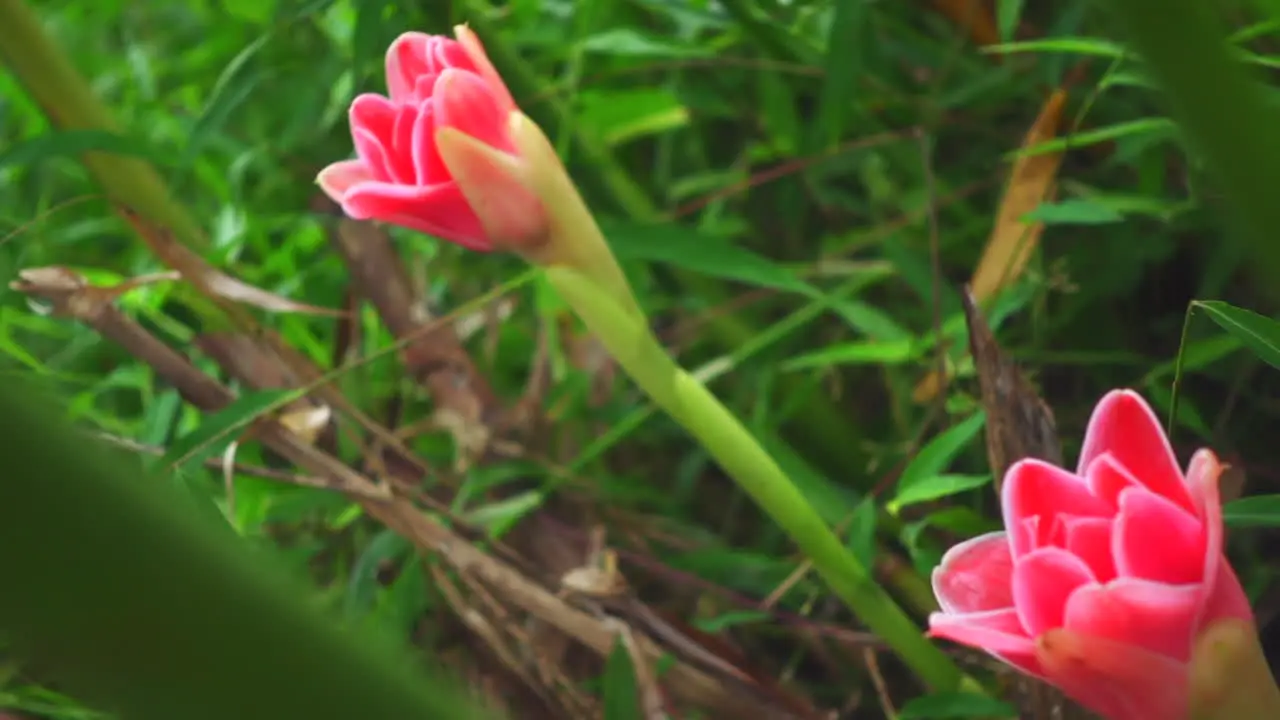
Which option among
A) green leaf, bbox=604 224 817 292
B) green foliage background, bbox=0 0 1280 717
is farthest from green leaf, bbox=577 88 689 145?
green leaf, bbox=604 224 817 292

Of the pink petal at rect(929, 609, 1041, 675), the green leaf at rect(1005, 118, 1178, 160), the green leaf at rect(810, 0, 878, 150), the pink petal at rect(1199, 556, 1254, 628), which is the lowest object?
the pink petal at rect(929, 609, 1041, 675)

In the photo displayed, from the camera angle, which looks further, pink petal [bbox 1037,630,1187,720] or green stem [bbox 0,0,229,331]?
→ green stem [bbox 0,0,229,331]

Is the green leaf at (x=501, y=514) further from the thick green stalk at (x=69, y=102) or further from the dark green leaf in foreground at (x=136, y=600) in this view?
the dark green leaf in foreground at (x=136, y=600)

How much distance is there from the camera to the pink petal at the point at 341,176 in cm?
28

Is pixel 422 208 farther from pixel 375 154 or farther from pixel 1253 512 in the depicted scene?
pixel 1253 512

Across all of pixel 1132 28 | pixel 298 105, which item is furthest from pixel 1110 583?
pixel 298 105

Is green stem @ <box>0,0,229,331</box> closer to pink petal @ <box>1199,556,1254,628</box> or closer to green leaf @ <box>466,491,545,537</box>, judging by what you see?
green leaf @ <box>466,491,545,537</box>

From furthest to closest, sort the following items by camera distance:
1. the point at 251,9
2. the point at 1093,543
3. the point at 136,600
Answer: the point at 251,9 < the point at 1093,543 < the point at 136,600

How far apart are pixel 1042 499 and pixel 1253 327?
0.07 m

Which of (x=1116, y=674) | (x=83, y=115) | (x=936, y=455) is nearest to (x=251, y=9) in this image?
(x=83, y=115)

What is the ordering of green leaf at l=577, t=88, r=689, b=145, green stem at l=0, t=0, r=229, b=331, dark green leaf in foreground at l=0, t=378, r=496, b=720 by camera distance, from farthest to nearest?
green leaf at l=577, t=88, r=689, b=145
green stem at l=0, t=0, r=229, b=331
dark green leaf in foreground at l=0, t=378, r=496, b=720

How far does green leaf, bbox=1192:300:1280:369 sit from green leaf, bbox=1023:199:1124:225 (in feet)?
0.37

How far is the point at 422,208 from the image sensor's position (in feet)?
0.81

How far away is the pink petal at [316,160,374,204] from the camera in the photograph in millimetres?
282
